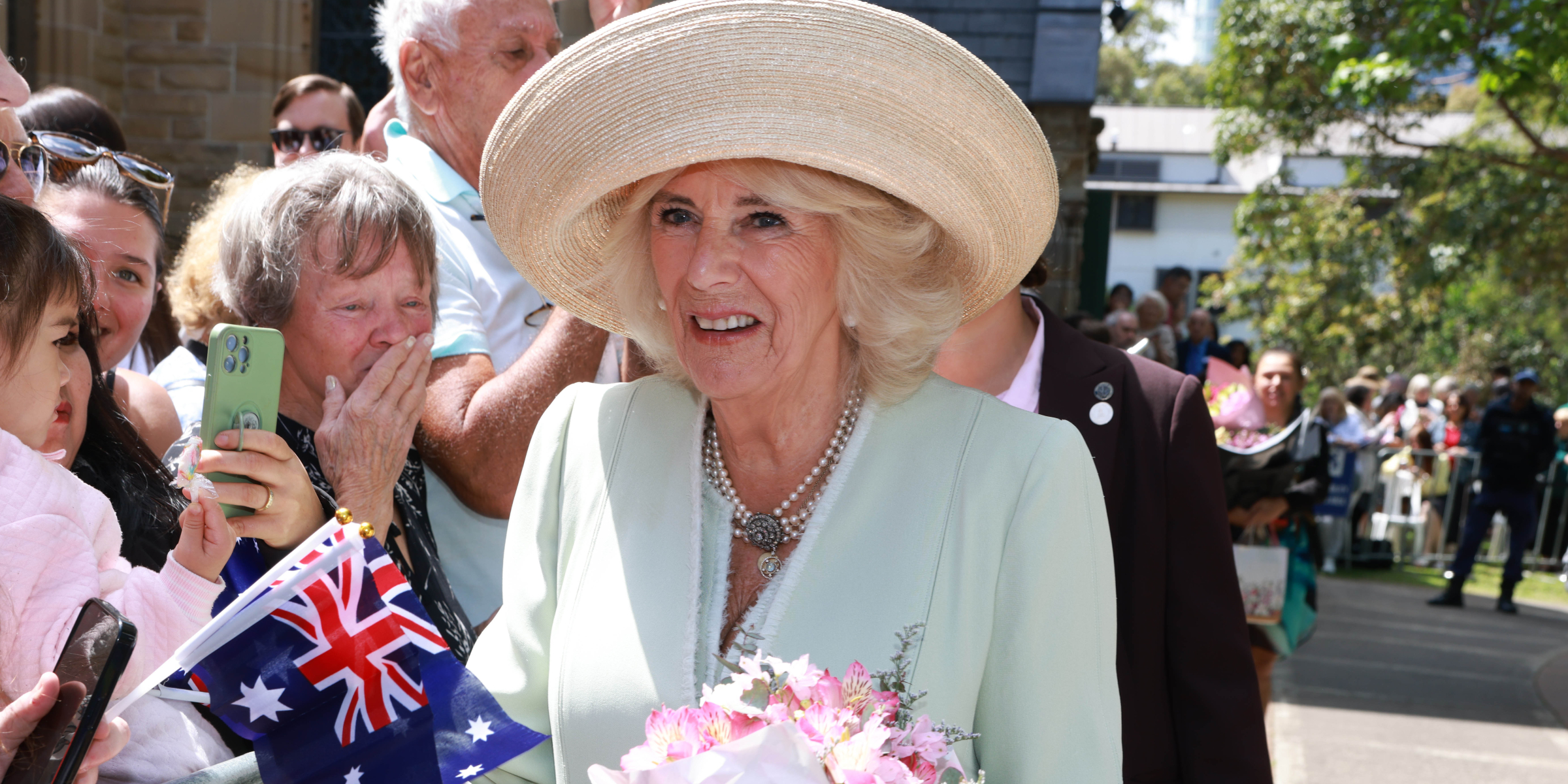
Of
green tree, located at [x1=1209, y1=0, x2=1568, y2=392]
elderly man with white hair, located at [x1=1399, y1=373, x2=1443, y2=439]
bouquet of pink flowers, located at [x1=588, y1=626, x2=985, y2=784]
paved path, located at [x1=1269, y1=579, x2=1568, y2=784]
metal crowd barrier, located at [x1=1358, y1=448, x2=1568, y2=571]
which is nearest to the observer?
bouquet of pink flowers, located at [x1=588, y1=626, x2=985, y2=784]

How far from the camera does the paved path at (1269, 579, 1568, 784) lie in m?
6.11

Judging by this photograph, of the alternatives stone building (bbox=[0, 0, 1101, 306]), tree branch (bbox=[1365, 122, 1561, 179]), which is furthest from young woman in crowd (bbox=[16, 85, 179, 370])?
tree branch (bbox=[1365, 122, 1561, 179])

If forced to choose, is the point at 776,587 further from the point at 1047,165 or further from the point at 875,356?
the point at 1047,165

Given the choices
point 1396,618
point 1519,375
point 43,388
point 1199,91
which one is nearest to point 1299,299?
point 1519,375

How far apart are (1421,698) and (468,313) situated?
693 cm

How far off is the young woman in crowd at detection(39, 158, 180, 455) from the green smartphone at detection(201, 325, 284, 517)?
2.65ft

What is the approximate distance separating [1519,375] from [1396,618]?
3339mm

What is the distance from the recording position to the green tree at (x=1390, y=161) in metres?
9.64

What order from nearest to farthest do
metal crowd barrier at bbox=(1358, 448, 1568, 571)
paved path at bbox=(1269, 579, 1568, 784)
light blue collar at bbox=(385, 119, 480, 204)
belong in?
1. light blue collar at bbox=(385, 119, 480, 204)
2. paved path at bbox=(1269, 579, 1568, 784)
3. metal crowd barrier at bbox=(1358, 448, 1568, 571)

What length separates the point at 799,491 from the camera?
2.10 m

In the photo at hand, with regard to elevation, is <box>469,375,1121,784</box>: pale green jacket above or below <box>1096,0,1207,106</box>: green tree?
below

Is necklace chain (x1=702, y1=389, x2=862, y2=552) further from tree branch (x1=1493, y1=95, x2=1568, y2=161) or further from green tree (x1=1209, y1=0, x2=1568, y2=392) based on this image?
tree branch (x1=1493, y1=95, x2=1568, y2=161)

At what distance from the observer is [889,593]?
6.22 ft

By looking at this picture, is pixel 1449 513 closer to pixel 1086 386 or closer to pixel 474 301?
pixel 1086 386
